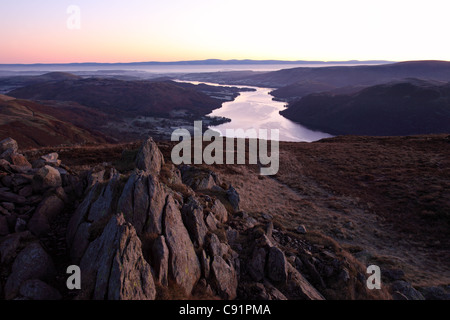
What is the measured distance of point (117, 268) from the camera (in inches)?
336

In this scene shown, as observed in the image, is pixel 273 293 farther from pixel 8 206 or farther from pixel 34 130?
pixel 34 130

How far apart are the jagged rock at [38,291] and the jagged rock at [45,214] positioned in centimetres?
337

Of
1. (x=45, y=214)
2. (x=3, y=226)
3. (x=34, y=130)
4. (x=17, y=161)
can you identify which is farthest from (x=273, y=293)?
(x=34, y=130)

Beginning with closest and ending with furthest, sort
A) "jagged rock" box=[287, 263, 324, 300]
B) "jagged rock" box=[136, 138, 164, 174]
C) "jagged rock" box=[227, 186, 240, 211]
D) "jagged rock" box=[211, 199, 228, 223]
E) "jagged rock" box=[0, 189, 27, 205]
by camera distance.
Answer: "jagged rock" box=[287, 263, 324, 300] → "jagged rock" box=[0, 189, 27, 205] → "jagged rock" box=[211, 199, 228, 223] → "jagged rock" box=[227, 186, 240, 211] → "jagged rock" box=[136, 138, 164, 174]

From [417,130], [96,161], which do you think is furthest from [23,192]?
[417,130]

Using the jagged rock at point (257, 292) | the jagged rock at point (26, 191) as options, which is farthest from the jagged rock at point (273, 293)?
the jagged rock at point (26, 191)

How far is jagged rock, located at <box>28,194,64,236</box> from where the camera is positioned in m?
11.6

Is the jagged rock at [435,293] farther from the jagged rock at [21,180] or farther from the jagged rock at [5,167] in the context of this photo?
the jagged rock at [5,167]

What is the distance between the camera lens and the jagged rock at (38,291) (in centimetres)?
842

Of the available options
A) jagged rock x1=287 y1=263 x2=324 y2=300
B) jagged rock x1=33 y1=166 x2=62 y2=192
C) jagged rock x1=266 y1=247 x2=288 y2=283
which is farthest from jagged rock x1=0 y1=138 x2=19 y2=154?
jagged rock x1=287 y1=263 x2=324 y2=300

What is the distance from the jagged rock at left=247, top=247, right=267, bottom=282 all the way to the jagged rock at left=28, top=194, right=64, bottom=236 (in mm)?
9697

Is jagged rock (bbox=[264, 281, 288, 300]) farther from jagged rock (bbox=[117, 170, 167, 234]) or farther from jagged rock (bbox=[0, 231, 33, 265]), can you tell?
jagged rock (bbox=[0, 231, 33, 265])

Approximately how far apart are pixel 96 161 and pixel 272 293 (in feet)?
84.6

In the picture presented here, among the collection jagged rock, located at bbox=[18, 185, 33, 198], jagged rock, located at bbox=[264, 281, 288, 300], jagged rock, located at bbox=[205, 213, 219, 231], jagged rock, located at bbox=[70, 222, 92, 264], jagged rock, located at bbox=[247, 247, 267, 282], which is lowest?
jagged rock, located at bbox=[264, 281, 288, 300]
